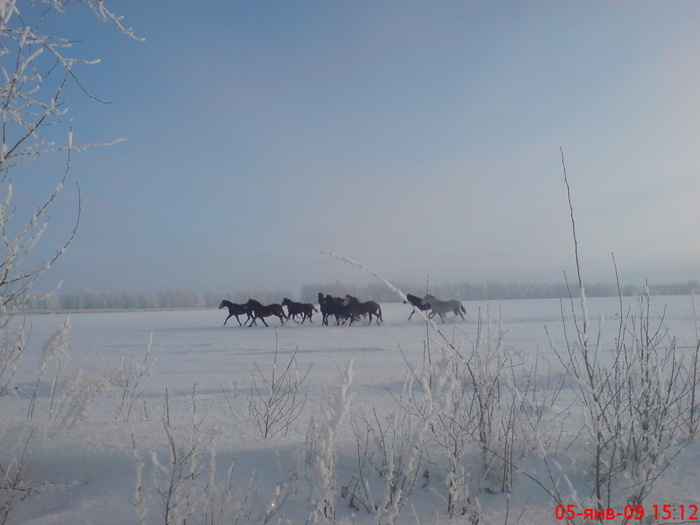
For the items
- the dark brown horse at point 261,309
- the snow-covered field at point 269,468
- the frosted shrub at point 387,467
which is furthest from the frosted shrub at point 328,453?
the dark brown horse at point 261,309

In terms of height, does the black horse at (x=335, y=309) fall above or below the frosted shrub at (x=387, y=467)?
above

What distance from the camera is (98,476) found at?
2.92 m

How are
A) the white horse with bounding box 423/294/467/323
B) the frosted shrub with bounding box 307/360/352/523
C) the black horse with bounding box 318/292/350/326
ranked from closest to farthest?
the frosted shrub with bounding box 307/360/352/523 → the white horse with bounding box 423/294/467/323 → the black horse with bounding box 318/292/350/326

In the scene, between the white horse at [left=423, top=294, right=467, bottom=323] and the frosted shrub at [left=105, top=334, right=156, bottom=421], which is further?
the white horse at [left=423, top=294, right=467, bottom=323]

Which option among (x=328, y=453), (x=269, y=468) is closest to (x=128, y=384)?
(x=269, y=468)

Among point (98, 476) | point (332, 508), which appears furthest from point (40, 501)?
point (332, 508)

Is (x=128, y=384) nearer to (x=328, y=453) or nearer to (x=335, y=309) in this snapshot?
(x=328, y=453)
